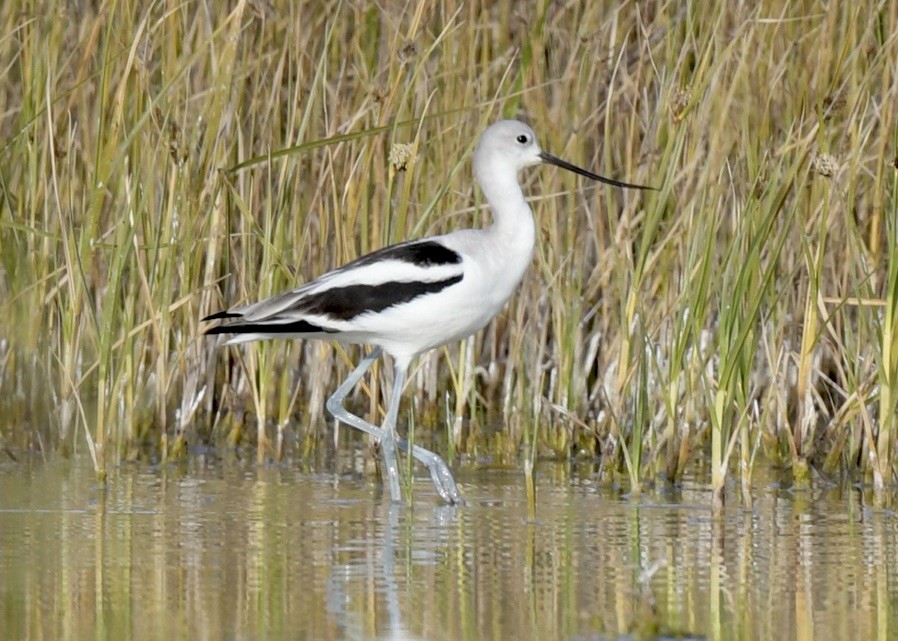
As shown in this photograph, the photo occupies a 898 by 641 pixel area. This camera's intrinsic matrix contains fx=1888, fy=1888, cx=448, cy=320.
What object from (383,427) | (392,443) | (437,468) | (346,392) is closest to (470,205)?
(346,392)

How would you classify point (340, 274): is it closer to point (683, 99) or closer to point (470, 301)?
point (470, 301)

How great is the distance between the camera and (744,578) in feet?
15.6

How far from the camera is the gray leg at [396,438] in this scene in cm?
623

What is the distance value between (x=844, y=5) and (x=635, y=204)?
3.61ft

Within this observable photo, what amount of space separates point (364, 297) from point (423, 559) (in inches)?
60.8

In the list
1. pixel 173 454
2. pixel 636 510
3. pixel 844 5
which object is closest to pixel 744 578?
pixel 636 510

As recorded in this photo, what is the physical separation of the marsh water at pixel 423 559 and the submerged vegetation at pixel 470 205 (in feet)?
0.81

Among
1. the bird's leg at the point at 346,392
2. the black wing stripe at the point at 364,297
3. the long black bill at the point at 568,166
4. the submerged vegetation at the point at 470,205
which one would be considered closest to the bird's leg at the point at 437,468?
the bird's leg at the point at 346,392

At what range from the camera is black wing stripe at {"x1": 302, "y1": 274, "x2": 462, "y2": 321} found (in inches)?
250

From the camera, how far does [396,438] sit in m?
6.60

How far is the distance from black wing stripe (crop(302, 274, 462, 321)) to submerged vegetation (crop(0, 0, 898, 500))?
36 centimetres

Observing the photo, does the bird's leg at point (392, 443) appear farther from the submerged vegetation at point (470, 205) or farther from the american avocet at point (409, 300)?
the submerged vegetation at point (470, 205)

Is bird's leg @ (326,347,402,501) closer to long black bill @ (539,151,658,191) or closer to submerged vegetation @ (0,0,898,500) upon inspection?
submerged vegetation @ (0,0,898,500)

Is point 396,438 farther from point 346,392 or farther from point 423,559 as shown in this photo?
point 423,559
